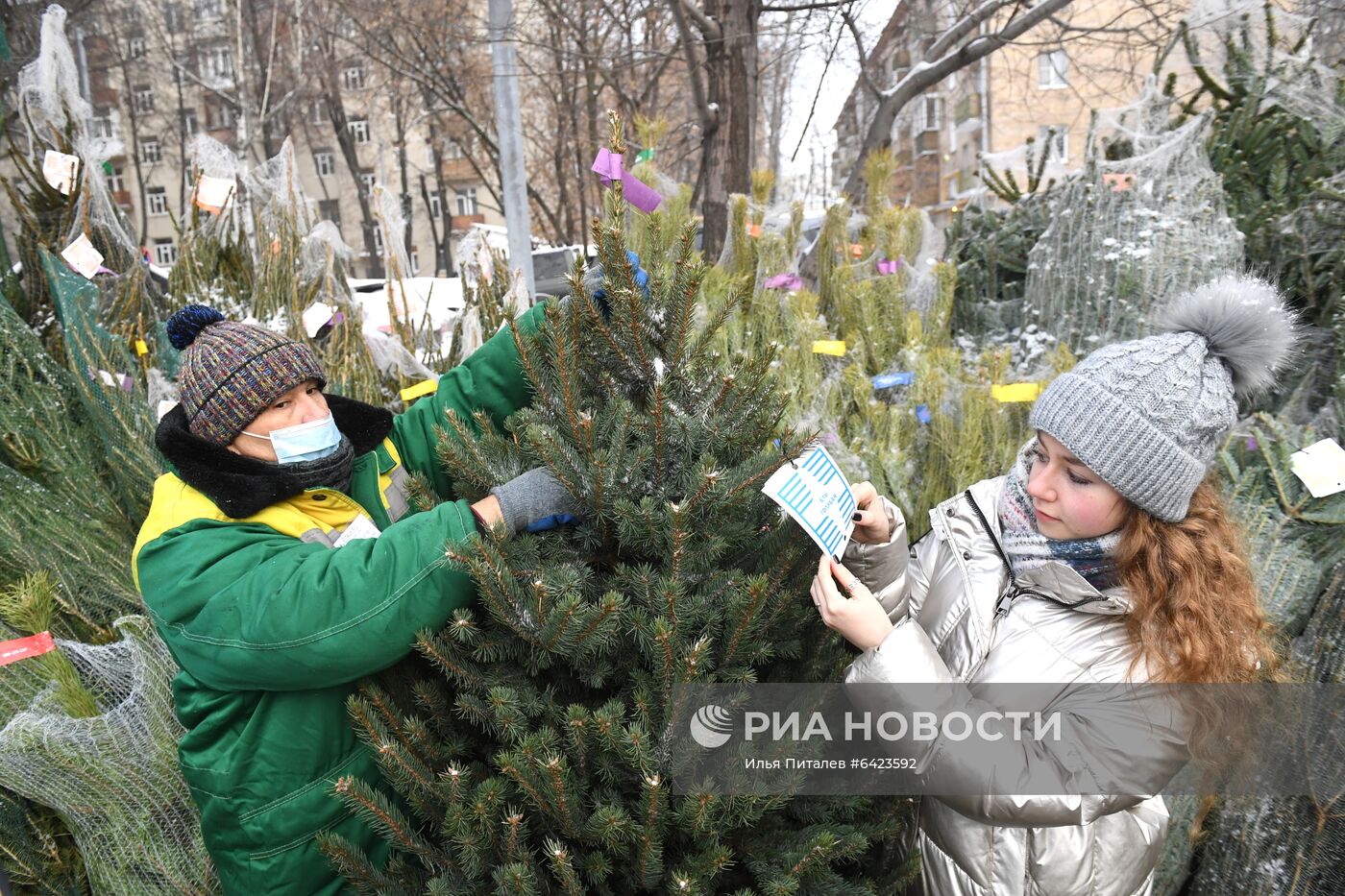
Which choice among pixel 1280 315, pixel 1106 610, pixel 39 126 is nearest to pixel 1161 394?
pixel 1280 315

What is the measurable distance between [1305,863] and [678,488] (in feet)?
6.77

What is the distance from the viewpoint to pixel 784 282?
4.70 metres

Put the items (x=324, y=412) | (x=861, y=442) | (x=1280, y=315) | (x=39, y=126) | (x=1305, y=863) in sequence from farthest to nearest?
(x=39, y=126) < (x=861, y=442) < (x=1305, y=863) < (x=324, y=412) < (x=1280, y=315)

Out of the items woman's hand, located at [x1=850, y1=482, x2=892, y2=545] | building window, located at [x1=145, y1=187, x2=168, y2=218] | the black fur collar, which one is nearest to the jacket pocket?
the black fur collar

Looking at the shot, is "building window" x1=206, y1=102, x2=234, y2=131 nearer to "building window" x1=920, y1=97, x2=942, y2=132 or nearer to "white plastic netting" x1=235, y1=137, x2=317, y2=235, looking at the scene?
"building window" x1=920, y1=97, x2=942, y2=132

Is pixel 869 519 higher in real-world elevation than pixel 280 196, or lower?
lower

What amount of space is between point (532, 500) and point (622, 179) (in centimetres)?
73

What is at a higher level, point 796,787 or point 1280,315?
point 1280,315

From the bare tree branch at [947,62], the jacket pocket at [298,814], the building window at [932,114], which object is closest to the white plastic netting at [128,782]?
the jacket pocket at [298,814]

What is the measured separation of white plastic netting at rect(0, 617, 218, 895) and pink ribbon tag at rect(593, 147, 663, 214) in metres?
1.65

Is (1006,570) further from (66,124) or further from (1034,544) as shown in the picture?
(66,124)

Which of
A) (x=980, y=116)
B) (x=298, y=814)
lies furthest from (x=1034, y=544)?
(x=980, y=116)

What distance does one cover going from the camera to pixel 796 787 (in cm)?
128

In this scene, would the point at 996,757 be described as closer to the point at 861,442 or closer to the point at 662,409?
the point at 662,409
